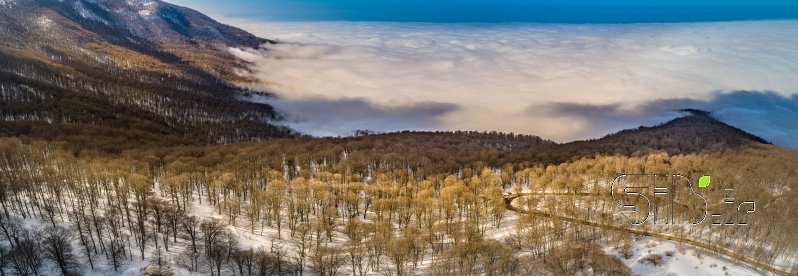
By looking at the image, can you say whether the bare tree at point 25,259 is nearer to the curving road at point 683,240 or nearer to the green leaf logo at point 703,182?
the curving road at point 683,240

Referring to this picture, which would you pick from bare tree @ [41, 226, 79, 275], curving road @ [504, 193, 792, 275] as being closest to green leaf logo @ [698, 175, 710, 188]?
curving road @ [504, 193, 792, 275]

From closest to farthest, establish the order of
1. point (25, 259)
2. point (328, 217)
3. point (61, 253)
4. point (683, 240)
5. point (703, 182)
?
1. point (25, 259)
2. point (61, 253)
3. point (683, 240)
4. point (328, 217)
5. point (703, 182)

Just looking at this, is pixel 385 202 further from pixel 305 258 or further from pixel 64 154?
pixel 64 154

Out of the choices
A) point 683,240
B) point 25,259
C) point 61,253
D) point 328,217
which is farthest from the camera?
point 328,217

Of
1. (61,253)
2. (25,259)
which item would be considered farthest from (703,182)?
(25,259)

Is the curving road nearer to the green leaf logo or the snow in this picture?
the snow

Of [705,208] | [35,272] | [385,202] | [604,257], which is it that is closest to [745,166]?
[705,208]

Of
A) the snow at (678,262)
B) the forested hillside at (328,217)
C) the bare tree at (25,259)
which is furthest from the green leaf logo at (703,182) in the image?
the bare tree at (25,259)

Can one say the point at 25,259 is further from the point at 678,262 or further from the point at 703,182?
the point at 703,182
